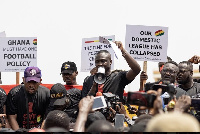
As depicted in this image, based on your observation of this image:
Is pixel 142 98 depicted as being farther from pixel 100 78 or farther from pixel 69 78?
pixel 69 78

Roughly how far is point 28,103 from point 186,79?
2.82m

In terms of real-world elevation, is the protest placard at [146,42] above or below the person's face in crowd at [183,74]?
above

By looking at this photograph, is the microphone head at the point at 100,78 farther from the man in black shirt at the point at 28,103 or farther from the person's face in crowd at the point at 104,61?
the man in black shirt at the point at 28,103

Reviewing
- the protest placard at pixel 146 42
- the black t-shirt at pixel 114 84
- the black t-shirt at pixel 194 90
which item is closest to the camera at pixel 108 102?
the black t-shirt at pixel 114 84

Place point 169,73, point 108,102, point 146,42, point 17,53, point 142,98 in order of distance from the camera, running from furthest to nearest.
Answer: point 17,53
point 146,42
point 169,73
point 108,102
point 142,98

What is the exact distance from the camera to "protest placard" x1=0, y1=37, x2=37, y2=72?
10797 millimetres

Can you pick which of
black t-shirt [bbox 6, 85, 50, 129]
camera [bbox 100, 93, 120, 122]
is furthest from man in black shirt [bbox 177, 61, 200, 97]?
black t-shirt [bbox 6, 85, 50, 129]

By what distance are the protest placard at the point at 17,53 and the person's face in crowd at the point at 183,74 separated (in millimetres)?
3648

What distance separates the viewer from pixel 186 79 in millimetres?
8516

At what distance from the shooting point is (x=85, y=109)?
4.81 metres

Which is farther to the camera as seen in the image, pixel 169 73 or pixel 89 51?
pixel 89 51

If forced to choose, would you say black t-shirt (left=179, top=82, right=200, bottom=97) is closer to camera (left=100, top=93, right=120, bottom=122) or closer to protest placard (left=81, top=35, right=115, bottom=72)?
camera (left=100, top=93, right=120, bottom=122)

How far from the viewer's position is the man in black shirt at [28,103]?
7.57m

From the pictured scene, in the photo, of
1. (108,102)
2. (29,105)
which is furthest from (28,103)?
(108,102)
